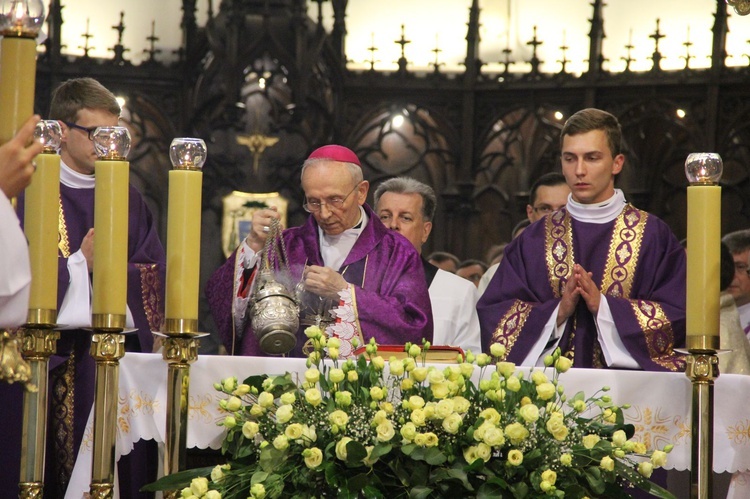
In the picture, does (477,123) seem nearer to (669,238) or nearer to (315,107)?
(315,107)

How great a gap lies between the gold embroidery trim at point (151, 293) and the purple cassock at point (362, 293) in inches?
6.8

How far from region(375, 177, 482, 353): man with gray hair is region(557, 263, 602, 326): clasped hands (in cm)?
156

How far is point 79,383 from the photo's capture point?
14.1 ft

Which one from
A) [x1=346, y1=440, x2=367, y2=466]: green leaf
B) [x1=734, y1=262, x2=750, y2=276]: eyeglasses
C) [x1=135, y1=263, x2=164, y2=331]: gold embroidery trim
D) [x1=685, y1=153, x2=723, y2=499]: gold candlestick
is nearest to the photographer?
[x1=346, y1=440, x2=367, y2=466]: green leaf

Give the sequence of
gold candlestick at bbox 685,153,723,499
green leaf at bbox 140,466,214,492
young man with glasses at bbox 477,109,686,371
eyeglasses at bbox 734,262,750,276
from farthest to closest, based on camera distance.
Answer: eyeglasses at bbox 734,262,750,276 < young man with glasses at bbox 477,109,686,371 < gold candlestick at bbox 685,153,723,499 < green leaf at bbox 140,466,214,492

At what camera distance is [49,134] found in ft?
10.0

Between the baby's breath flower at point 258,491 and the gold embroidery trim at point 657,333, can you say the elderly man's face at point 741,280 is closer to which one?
the gold embroidery trim at point 657,333

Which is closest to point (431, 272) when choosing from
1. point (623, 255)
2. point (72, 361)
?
point (623, 255)

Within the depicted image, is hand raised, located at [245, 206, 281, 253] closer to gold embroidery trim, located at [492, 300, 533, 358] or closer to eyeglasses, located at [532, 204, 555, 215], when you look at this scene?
gold embroidery trim, located at [492, 300, 533, 358]

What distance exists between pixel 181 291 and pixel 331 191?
1.36 meters

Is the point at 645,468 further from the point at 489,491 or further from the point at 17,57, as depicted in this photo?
the point at 17,57

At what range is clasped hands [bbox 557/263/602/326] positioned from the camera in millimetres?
3955

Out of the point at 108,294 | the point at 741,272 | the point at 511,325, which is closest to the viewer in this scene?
the point at 108,294

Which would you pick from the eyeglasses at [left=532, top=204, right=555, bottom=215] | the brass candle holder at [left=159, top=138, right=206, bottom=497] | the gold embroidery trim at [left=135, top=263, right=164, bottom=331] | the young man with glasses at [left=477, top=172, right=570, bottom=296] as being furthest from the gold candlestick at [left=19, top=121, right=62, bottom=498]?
the eyeglasses at [left=532, top=204, right=555, bottom=215]
